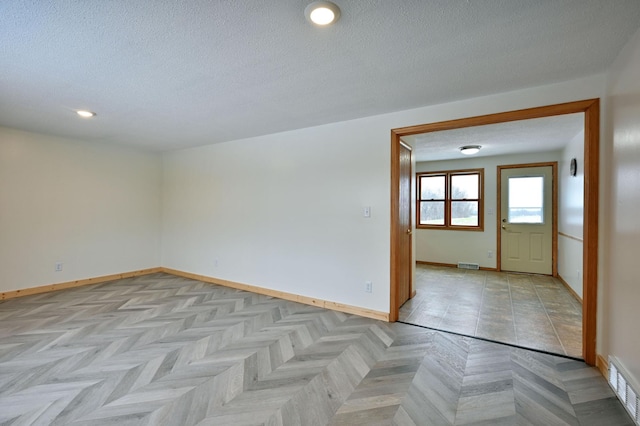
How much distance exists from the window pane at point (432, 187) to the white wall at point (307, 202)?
3.83m

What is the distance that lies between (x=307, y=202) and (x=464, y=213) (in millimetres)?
4067

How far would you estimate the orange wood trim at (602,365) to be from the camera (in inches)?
81.2

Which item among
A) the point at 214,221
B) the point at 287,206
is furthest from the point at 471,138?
the point at 214,221

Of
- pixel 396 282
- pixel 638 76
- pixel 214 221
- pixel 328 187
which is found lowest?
pixel 396 282

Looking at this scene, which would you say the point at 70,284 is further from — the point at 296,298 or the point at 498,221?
the point at 498,221

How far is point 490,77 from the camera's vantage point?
2285 millimetres

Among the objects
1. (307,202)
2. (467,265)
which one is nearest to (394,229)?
(307,202)

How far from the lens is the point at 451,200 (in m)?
6.35

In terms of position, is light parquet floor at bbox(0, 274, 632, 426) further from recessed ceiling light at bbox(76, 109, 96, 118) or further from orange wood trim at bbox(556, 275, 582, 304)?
recessed ceiling light at bbox(76, 109, 96, 118)

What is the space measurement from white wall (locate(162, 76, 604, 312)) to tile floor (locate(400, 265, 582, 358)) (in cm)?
79

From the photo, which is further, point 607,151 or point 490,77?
point 490,77

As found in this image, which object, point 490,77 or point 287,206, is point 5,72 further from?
point 490,77

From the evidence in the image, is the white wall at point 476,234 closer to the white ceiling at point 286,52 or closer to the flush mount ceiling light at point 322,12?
the white ceiling at point 286,52

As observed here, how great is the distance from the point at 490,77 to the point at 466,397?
92.3 inches
